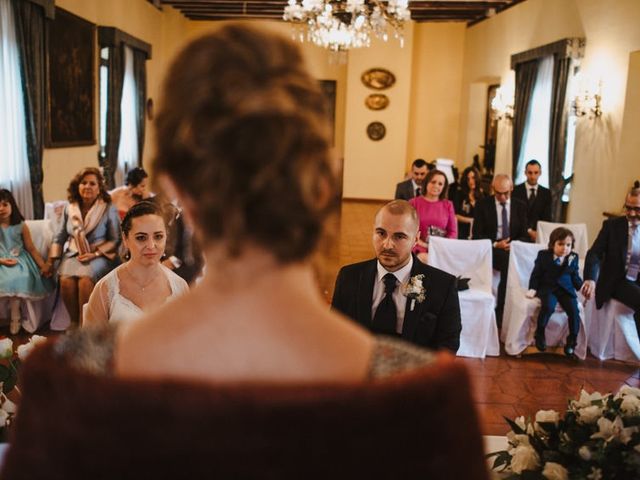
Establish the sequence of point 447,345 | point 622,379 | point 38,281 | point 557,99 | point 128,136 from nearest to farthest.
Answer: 1. point 447,345
2. point 622,379
3. point 38,281
4. point 557,99
5. point 128,136

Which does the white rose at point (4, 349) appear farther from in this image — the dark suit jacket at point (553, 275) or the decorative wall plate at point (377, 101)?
the decorative wall plate at point (377, 101)

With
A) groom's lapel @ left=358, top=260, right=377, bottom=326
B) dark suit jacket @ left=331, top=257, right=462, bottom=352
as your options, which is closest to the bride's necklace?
dark suit jacket @ left=331, top=257, right=462, bottom=352

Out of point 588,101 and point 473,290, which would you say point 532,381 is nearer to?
point 473,290

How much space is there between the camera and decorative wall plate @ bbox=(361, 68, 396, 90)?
615 inches

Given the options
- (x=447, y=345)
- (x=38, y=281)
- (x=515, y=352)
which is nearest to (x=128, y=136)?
(x=38, y=281)

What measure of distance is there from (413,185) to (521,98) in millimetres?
3987

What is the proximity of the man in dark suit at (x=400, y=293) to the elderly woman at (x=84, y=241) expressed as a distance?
11.5 ft

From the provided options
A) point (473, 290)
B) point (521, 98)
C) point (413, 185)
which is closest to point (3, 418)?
point (473, 290)

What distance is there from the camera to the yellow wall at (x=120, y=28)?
868 centimetres

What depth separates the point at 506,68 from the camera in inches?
481

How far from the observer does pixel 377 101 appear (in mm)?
15766

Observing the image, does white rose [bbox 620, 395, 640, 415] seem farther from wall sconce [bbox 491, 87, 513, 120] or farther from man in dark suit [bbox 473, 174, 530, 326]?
wall sconce [bbox 491, 87, 513, 120]

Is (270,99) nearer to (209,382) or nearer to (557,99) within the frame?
(209,382)

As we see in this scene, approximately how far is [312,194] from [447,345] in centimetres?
221
